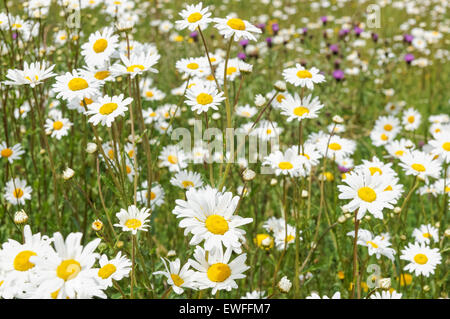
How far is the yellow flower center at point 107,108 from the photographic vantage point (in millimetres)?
1297

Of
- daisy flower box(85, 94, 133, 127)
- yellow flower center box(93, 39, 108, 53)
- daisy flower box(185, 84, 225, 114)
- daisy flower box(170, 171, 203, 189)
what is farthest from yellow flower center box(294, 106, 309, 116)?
yellow flower center box(93, 39, 108, 53)

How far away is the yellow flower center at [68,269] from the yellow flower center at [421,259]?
134 cm

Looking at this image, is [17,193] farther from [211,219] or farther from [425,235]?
[425,235]

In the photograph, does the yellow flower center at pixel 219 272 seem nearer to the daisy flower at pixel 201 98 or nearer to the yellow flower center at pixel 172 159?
the daisy flower at pixel 201 98

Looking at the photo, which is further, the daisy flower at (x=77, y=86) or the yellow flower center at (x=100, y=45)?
the yellow flower center at (x=100, y=45)

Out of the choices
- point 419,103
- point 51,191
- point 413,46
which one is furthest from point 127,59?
point 413,46

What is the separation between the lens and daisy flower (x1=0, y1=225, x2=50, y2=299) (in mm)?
923

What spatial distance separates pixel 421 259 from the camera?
161 cm

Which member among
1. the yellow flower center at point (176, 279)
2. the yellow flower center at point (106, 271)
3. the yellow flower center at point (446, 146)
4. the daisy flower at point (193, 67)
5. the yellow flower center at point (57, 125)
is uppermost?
the daisy flower at point (193, 67)

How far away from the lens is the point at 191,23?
4.36 feet

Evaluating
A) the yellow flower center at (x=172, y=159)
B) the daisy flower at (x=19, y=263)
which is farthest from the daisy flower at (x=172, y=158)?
the daisy flower at (x=19, y=263)
